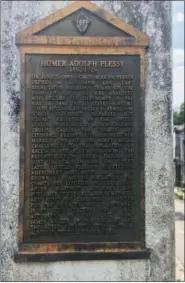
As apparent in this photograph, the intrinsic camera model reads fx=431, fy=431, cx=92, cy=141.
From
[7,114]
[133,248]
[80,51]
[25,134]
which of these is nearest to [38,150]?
[25,134]

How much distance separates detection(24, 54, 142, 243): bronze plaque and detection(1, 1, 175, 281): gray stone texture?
14cm

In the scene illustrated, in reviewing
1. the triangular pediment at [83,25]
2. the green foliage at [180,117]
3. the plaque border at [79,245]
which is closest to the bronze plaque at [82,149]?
the plaque border at [79,245]

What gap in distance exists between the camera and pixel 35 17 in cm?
419

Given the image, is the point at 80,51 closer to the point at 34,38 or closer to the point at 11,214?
the point at 34,38

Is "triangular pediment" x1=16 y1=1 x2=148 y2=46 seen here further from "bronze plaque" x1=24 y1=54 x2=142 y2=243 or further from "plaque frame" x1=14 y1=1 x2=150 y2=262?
"bronze plaque" x1=24 y1=54 x2=142 y2=243

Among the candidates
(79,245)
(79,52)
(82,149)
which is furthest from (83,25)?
(79,245)

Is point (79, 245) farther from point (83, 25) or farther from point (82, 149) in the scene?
point (83, 25)

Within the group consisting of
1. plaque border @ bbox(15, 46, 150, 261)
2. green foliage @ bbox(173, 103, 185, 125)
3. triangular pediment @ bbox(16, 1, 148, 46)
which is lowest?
plaque border @ bbox(15, 46, 150, 261)

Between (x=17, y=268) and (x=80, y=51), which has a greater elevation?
(x=80, y=51)

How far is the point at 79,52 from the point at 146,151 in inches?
46.0

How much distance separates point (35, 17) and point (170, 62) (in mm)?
1392

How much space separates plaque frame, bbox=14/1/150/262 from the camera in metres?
4.13

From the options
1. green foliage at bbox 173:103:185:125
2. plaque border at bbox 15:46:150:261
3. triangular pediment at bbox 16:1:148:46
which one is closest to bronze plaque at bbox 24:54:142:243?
plaque border at bbox 15:46:150:261

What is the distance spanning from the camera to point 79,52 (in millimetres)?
4211
